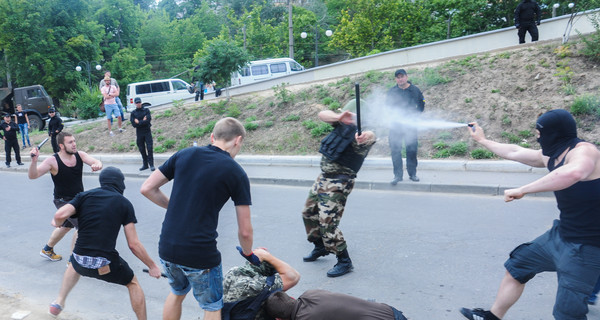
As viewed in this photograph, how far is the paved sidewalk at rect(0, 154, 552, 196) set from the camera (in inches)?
343

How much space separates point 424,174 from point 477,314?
6.17 meters

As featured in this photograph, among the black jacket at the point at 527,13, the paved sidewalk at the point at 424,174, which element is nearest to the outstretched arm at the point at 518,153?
the paved sidewalk at the point at 424,174

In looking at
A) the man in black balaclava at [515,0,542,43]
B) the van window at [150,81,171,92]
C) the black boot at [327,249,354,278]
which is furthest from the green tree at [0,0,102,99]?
the black boot at [327,249,354,278]

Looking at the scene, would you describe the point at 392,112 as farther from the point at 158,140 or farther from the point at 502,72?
the point at 158,140

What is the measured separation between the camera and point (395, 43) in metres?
30.4

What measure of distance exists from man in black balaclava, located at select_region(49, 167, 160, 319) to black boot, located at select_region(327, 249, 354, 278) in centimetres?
192

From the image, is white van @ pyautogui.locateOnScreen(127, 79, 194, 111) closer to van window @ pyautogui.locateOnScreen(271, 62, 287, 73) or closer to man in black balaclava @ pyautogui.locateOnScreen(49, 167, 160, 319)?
van window @ pyautogui.locateOnScreen(271, 62, 287, 73)

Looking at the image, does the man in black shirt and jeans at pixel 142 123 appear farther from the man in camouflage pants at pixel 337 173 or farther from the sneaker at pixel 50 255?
the man in camouflage pants at pixel 337 173

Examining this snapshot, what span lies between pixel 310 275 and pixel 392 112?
5.01m

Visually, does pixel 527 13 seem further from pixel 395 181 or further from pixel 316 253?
pixel 316 253

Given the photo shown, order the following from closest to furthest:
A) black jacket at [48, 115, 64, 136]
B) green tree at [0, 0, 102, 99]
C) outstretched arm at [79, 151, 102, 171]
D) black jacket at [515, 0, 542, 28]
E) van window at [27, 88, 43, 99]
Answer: outstretched arm at [79, 151, 102, 171] < black jacket at [515, 0, 542, 28] < black jacket at [48, 115, 64, 136] < van window at [27, 88, 43, 99] < green tree at [0, 0, 102, 99]

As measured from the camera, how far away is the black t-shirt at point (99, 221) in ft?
13.7

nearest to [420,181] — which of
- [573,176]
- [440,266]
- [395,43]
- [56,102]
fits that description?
[440,266]

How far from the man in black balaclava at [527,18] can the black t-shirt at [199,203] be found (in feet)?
42.3
